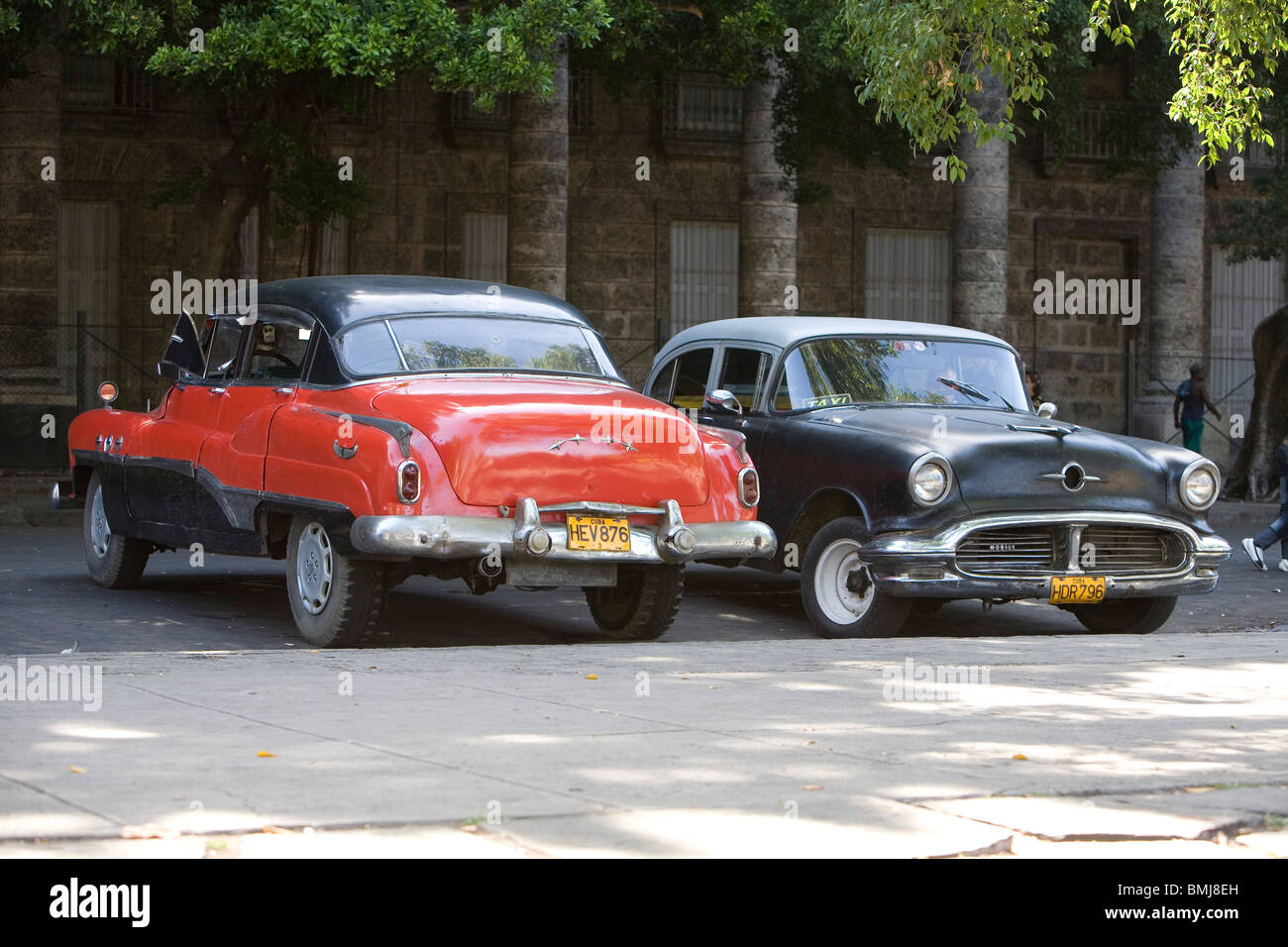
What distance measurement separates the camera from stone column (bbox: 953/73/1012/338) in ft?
92.6

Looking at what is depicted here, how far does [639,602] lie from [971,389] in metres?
2.96

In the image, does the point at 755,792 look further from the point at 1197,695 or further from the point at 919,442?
the point at 919,442

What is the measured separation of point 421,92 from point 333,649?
72.6ft

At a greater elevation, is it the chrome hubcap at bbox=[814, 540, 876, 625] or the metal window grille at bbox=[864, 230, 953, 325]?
the metal window grille at bbox=[864, 230, 953, 325]

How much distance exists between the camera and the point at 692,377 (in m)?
13.2

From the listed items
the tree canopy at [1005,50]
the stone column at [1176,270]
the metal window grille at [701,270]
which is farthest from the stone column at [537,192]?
the stone column at [1176,270]

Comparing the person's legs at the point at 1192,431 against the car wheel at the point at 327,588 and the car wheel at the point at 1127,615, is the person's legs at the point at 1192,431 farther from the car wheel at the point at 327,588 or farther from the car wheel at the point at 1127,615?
the car wheel at the point at 327,588

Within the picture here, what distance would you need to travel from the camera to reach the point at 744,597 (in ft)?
44.3

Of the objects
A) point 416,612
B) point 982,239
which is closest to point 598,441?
point 416,612

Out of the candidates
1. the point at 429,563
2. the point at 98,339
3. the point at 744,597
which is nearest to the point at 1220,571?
the point at 744,597

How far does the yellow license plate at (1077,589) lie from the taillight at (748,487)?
5.73 feet

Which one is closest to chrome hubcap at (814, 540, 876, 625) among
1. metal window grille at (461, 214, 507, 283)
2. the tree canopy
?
the tree canopy

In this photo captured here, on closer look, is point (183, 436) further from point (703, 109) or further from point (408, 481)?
point (703, 109)

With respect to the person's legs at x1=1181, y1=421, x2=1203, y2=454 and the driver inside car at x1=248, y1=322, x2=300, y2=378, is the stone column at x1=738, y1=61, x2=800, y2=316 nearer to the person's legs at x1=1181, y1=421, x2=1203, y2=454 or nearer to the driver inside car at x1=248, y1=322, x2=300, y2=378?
the person's legs at x1=1181, y1=421, x2=1203, y2=454
